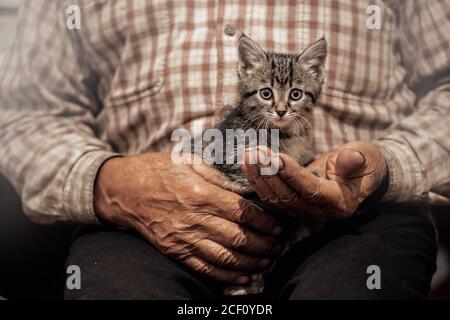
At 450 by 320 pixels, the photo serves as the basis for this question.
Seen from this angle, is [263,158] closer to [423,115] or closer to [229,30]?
[229,30]

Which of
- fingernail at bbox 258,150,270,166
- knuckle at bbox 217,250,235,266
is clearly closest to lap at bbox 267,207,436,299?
knuckle at bbox 217,250,235,266

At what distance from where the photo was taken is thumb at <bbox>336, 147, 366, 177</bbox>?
909mm

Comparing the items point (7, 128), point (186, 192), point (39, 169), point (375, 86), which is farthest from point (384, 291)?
point (7, 128)

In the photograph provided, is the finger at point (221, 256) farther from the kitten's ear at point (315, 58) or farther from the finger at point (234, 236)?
the kitten's ear at point (315, 58)

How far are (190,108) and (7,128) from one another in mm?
529

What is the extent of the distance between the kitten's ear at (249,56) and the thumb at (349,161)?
0.30m

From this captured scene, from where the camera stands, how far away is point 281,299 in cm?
98

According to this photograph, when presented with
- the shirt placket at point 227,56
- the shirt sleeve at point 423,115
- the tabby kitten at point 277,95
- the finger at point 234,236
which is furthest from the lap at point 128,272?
the shirt sleeve at point 423,115

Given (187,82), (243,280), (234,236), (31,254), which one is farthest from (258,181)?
(31,254)

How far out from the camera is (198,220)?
1.01m

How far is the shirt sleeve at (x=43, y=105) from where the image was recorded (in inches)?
47.3

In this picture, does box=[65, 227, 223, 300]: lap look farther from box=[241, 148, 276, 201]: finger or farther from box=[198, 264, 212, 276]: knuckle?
box=[241, 148, 276, 201]: finger

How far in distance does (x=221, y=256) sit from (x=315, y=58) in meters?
0.50

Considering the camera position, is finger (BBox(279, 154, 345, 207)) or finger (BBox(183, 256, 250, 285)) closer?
finger (BBox(279, 154, 345, 207))
